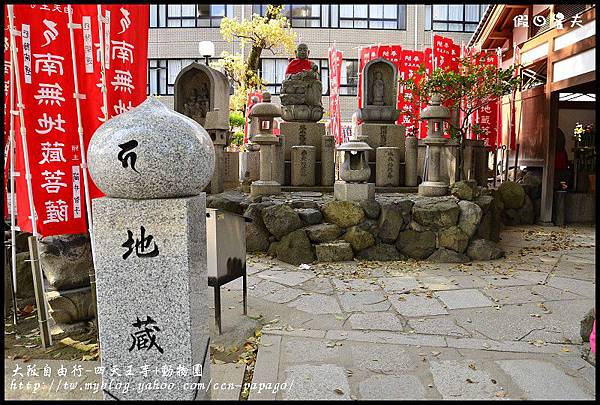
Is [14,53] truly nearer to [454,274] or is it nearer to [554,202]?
[454,274]

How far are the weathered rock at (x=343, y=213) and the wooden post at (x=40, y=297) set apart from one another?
517cm

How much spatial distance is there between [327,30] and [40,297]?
72.6 feet

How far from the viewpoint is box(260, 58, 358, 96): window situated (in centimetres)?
2411

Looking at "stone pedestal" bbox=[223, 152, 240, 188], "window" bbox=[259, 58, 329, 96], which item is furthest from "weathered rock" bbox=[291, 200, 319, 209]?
"window" bbox=[259, 58, 329, 96]

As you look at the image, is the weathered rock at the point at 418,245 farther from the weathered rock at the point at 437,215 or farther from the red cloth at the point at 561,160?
the red cloth at the point at 561,160

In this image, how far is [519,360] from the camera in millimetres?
4195

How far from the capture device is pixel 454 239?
331 inches

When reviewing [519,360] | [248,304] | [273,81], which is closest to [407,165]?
[248,304]

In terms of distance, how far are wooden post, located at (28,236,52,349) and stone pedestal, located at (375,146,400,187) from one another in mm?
8121

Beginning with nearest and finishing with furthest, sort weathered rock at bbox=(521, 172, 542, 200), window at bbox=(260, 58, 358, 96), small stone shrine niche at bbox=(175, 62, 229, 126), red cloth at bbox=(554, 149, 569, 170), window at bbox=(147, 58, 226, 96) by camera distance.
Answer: small stone shrine niche at bbox=(175, 62, 229, 126) → weathered rock at bbox=(521, 172, 542, 200) → red cloth at bbox=(554, 149, 569, 170) → window at bbox=(260, 58, 358, 96) → window at bbox=(147, 58, 226, 96)

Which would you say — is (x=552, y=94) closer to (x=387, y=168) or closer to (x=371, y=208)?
(x=387, y=168)

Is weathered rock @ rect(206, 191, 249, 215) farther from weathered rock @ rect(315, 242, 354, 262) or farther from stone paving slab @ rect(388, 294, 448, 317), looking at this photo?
stone paving slab @ rect(388, 294, 448, 317)

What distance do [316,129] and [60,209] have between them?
8.19 meters

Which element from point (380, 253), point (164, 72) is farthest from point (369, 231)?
point (164, 72)
